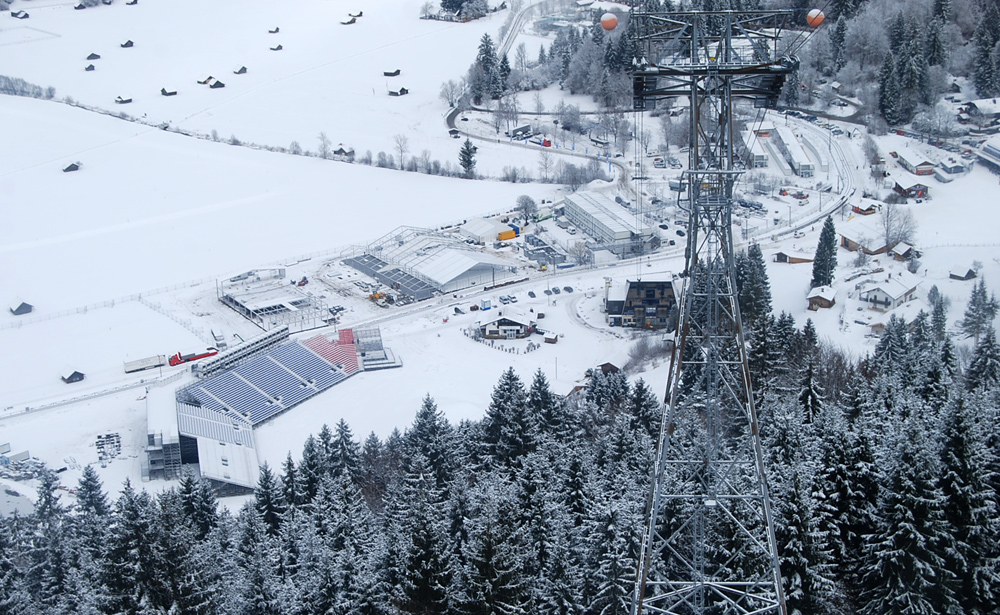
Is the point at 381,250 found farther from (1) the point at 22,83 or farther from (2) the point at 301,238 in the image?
(1) the point at 22,83

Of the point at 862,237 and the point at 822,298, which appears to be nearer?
the point at 822,298

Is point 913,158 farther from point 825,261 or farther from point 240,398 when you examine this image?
point 240,398

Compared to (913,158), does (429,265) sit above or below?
below

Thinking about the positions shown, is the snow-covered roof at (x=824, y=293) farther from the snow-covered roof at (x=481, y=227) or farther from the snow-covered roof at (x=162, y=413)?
the snow-covered roof at (x=162, y=413)

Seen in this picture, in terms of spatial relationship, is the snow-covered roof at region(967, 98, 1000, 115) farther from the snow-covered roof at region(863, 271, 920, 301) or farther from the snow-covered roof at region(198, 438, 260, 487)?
the snow-covered roof at region(198, 438, 260, 487)

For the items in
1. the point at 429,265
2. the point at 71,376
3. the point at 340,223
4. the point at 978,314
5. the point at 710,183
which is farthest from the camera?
the point at 340,223

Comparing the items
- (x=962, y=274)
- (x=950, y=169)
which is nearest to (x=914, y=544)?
(x=962, y=274)

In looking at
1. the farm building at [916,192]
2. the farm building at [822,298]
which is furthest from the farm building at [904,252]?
the farm building at [916,192]
